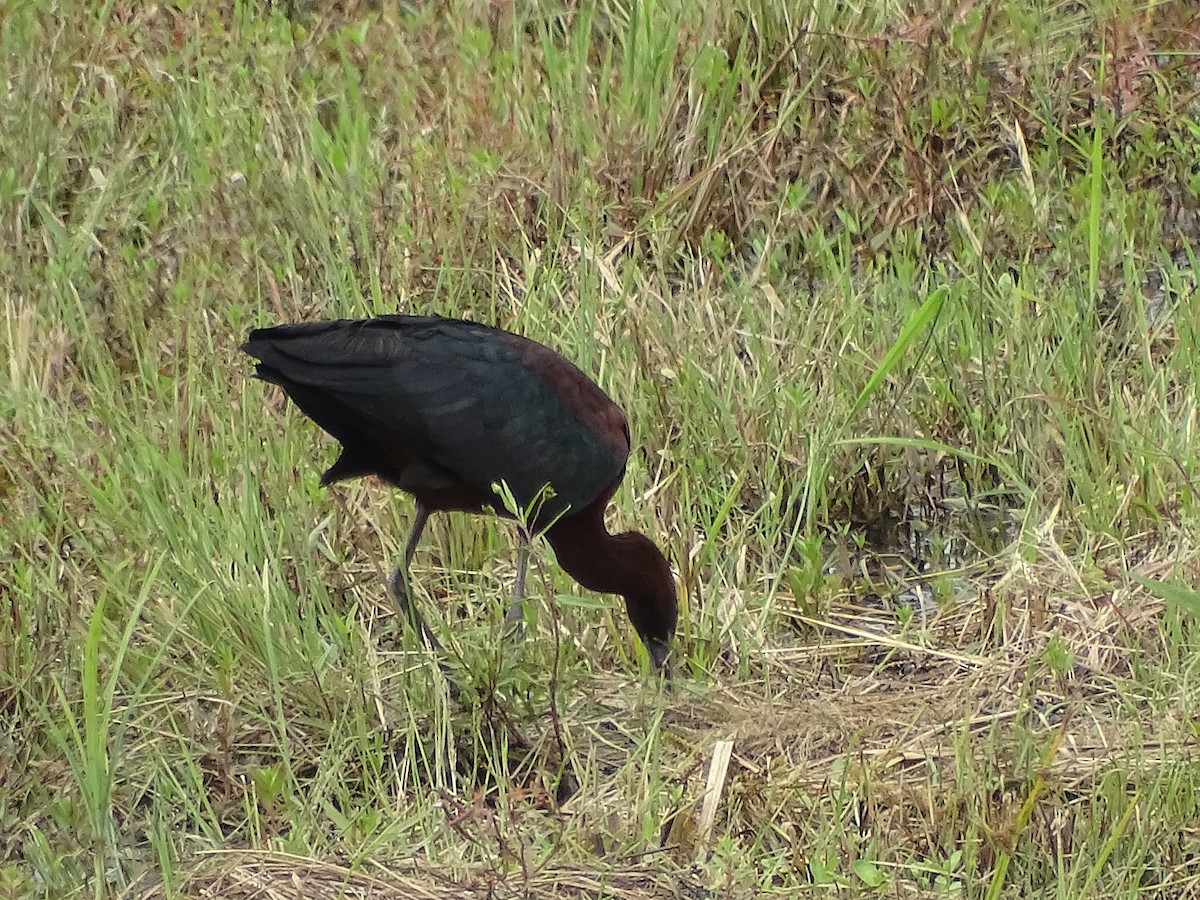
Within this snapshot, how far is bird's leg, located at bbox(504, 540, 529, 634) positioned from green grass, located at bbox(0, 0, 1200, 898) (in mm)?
53

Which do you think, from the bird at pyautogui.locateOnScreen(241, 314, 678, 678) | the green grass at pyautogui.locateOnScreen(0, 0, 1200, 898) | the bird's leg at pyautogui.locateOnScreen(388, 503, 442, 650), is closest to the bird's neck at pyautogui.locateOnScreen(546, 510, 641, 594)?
the bird at pyautogui.locateOnScreen(241, 314, 678, 678)

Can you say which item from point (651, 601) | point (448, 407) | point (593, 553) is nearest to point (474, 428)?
point (448, 407)

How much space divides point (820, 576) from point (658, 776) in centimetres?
79

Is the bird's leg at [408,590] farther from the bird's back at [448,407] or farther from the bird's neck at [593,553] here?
the bird's neck at [593,553]

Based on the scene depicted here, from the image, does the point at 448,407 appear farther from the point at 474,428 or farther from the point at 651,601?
the point at 651,601

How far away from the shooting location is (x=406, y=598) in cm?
355

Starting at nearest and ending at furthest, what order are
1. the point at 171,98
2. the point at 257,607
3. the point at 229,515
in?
1. the point at 257,607
2. the point at 229,515
3. the point at 171,98

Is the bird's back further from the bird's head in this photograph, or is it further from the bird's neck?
the bird's head

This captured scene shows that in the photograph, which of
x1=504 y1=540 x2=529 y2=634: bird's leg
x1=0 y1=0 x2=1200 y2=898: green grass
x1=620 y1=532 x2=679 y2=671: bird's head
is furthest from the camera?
x1=620 y1=532 x2=679 y2=671: bird's head

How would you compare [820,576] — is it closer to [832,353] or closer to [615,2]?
[832,353]

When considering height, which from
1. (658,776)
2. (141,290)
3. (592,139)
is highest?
(592,139)

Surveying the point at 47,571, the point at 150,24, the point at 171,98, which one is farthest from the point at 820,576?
the point at 150,24

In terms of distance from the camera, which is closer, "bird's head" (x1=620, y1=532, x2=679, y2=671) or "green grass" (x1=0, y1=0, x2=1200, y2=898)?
"green grass" (x1=0, y1=0, x2=1200, y2=898)

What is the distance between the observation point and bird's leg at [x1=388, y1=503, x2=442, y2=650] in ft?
11.1
